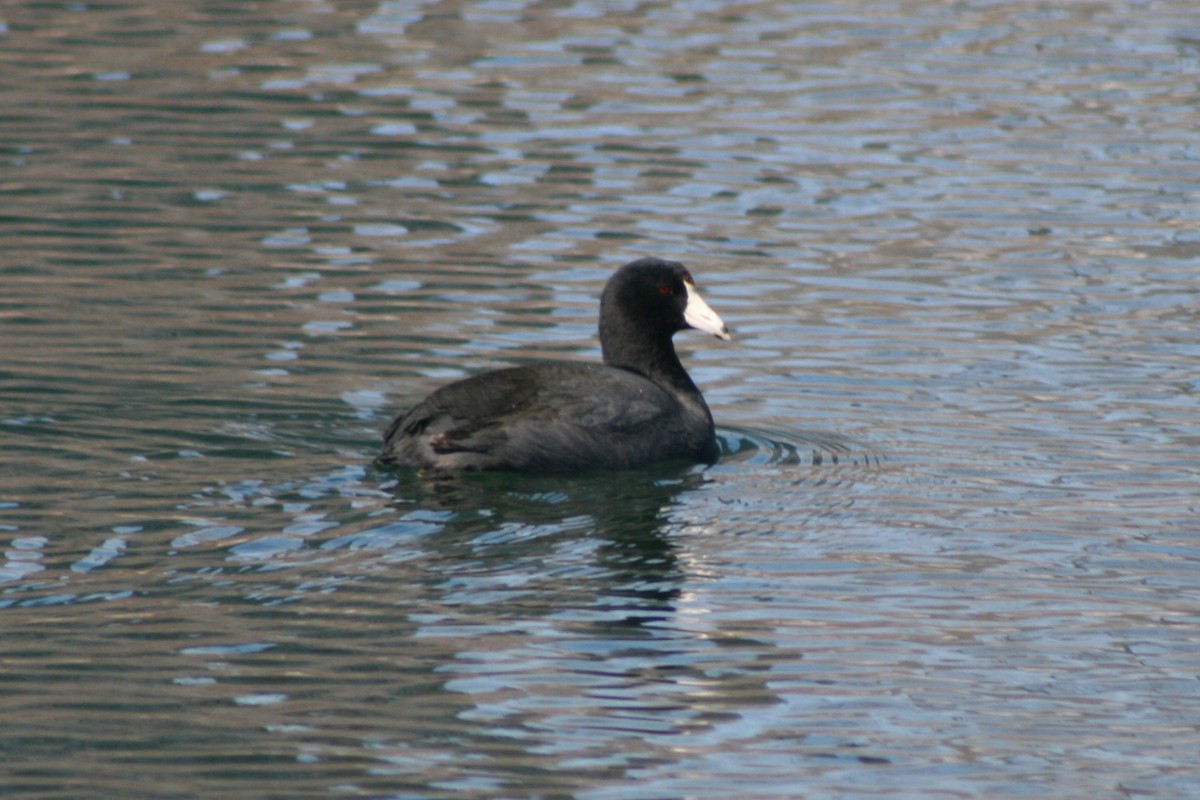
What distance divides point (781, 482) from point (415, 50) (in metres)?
9.50

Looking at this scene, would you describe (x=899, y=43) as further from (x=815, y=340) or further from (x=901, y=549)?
(x=901, y=549)

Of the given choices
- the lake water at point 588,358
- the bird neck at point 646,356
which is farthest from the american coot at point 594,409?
the lake water at point 588,358

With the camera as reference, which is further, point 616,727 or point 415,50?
point 415,50

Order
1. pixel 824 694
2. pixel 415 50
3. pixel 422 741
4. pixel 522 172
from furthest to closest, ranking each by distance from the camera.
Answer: pixel 415 50, pixel 522 172, pixel 824 694, pixel 422 741

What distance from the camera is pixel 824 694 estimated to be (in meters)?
5.87

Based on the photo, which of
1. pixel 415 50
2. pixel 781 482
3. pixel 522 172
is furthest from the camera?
pixel 415 50

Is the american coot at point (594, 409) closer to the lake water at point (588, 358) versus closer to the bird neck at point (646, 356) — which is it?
the bird neck at point (646, 356)

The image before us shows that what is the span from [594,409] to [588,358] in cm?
209

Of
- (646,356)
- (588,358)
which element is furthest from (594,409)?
(588,358)

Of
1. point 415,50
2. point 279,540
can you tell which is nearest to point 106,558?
point 279,540

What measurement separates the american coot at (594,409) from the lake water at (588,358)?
147mm

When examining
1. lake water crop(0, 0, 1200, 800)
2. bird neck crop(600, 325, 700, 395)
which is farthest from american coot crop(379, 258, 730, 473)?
lake water crop(0, 0, 1200, 800)

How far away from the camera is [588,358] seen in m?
10.1

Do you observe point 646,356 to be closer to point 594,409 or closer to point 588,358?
point 594,409
